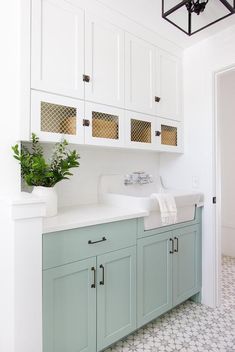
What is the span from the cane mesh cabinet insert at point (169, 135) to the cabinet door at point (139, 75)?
24cm

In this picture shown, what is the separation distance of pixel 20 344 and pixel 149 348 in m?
0.96

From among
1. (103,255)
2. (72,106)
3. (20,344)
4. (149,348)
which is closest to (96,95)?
(72,106)

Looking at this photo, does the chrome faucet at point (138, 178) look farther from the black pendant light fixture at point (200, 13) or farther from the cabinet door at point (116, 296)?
the black pendant light fixture at point (200, 13)

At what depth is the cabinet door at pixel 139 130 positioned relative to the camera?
6.39ft

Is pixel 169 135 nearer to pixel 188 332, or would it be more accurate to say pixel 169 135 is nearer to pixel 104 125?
pixel 104 125

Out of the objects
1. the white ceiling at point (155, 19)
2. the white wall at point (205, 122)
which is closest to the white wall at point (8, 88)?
the white ceiling at point (155, 19)

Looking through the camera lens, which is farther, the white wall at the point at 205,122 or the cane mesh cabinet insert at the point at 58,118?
the white wall at the point at 205,122

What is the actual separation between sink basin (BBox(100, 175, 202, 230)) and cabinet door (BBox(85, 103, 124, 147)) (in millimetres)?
439

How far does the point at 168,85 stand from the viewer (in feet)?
7.45

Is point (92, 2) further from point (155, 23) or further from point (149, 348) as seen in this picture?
point (149, 348)

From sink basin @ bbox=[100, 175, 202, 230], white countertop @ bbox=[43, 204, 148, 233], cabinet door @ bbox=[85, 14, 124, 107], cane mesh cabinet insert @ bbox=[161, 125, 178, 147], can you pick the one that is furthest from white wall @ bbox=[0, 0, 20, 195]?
cane mesh cabinet insert @ bbox=[161, 125, 178, 147]

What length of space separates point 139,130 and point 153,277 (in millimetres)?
1183

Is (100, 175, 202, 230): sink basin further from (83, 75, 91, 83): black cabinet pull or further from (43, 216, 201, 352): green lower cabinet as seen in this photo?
(83, 75, 91, 83): black cabinet pull

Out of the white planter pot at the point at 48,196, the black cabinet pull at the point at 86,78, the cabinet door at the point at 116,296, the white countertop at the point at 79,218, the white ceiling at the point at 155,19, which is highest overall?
the white ceiling at the point at 155,19
